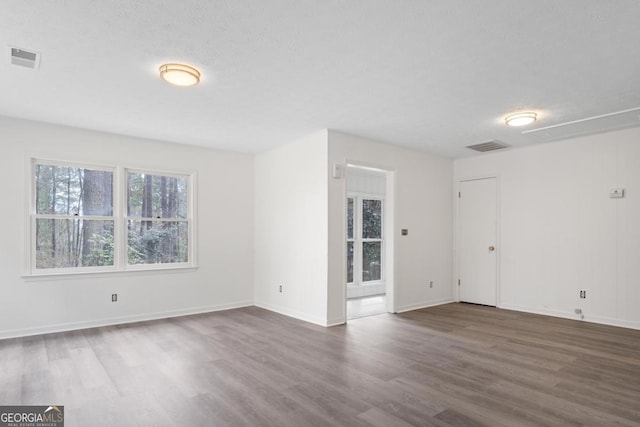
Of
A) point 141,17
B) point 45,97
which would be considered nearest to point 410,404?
point 141,17

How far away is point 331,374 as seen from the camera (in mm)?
3238

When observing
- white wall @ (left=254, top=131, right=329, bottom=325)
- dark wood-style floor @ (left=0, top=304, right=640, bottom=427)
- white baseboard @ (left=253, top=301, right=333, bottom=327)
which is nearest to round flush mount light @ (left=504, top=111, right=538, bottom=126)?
white wall @ (left=254, top=131, right=329, bottom=325)

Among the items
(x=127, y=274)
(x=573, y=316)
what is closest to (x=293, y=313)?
(x=127, y=274)

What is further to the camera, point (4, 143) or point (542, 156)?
point (542, 156)

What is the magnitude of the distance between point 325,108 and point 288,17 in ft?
5.75

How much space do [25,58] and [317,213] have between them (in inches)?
133

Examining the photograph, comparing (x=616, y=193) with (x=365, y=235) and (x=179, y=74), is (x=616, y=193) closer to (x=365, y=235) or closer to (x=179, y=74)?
(x=365, y=235)

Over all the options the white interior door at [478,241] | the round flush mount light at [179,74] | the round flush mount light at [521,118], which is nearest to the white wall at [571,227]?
the white interior door at [478,241]

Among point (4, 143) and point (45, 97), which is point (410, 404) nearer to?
point (45, 97)

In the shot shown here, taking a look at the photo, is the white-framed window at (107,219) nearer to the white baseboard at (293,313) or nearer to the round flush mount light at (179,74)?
the white baseboard at (293,313)

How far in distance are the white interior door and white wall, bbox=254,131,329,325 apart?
306 cm

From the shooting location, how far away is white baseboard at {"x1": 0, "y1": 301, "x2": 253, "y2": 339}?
4.39 meters

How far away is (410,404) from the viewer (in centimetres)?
268

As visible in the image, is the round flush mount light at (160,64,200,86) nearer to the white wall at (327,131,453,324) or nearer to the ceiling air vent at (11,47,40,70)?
the ceiling air vent at (11,47,40,70)
